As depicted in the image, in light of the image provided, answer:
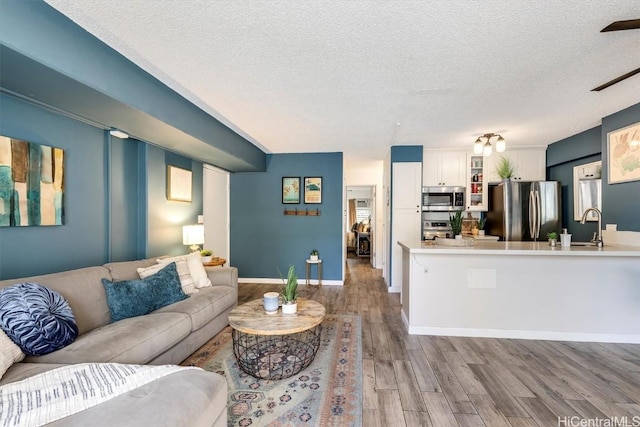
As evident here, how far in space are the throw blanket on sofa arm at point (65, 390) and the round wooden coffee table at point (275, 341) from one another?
2.22 feet

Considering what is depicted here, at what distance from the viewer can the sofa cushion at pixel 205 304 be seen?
2.45 m

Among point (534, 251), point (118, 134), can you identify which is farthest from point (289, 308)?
point (118, 134)

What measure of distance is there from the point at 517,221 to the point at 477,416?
361 cm

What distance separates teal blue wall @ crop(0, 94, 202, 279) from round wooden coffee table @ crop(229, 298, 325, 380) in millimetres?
1660

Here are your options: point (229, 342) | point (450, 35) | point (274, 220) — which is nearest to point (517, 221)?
point (450, 35)

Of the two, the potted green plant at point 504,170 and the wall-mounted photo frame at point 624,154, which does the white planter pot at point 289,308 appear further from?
the potted green plant at point 504,170

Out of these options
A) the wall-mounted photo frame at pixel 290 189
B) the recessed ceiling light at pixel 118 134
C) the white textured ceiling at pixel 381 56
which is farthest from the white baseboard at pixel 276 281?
the recessed ceiling light at pixel 118 134

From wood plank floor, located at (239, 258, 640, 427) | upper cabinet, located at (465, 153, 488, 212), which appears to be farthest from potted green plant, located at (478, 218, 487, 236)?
wood plank floor, located at (239, 258, 640, 427)

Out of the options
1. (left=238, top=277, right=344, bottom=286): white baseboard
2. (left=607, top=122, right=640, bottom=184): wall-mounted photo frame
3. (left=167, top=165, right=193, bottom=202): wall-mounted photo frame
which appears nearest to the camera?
(left=607, top=122, right=640, bottom=184): wall-mounted photo frame

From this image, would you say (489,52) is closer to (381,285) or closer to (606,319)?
(606,319)

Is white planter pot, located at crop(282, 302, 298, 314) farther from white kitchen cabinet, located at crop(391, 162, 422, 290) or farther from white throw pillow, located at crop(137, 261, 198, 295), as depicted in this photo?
white kitchen cabinet, located at crop(391, 162, 422, 290)

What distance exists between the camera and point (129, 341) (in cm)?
184

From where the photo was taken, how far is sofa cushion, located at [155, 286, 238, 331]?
2.45m

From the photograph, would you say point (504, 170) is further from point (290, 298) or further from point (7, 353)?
point (7, 353)
